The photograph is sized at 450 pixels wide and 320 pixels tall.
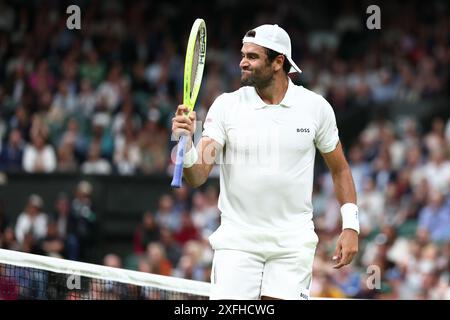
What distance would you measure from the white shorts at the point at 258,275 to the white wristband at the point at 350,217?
0.44 m

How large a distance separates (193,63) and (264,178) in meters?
0.95

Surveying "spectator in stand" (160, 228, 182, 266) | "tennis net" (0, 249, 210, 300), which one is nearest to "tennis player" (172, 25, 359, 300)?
"tennis net" (0, 249, 210, 300)

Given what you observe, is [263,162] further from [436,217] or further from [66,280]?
[436,217]

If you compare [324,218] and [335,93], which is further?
[335,93]

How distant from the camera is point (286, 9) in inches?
901

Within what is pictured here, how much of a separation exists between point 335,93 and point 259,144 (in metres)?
12.3

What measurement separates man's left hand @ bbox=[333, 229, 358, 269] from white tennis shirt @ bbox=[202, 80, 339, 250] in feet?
0.83

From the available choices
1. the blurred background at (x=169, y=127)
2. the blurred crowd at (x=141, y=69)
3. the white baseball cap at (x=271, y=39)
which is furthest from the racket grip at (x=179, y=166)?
the blurred crowd at (x=141, y=69)

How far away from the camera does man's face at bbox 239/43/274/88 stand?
7949 millimetres

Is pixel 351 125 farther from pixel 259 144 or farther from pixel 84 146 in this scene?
pixel 259 144

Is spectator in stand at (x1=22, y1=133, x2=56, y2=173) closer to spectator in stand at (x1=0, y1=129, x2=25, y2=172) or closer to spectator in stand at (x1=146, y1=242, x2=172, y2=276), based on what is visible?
spectator in stand at (x1=0, y1=129, x2=25, y2=172)

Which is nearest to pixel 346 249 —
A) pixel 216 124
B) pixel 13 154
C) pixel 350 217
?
pixel 350 217

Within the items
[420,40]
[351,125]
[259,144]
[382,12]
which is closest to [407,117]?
[351,125]

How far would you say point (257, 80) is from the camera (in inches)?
315
